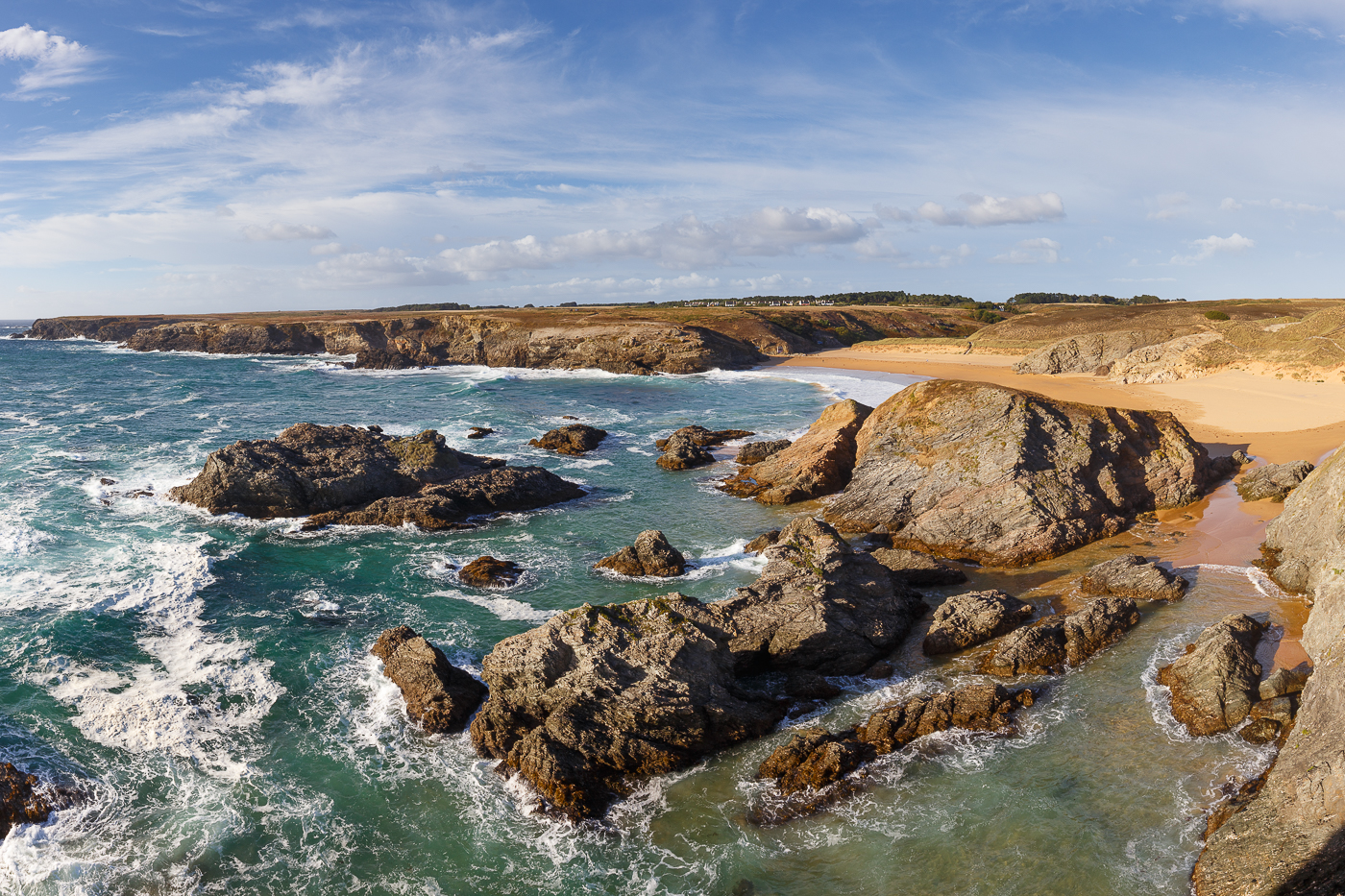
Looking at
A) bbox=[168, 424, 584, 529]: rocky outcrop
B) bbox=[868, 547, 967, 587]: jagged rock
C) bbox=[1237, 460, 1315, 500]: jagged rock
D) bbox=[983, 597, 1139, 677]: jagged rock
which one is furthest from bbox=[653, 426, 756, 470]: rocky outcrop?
bbox=[1237, 460, 1315, 500]: jagged rock

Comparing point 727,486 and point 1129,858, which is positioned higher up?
point 727,486

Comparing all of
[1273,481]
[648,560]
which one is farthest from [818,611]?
[1273,481]

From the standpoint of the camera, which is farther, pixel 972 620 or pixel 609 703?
pixel 972 620

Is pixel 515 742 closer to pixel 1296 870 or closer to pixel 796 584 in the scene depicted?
pixel 796 584

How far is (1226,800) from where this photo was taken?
10.7 meters

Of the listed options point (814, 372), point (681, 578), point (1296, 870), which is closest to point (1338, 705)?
point (1296, 870)

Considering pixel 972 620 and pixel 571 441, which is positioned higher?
pixel 571 441

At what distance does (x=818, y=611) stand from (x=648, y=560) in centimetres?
686

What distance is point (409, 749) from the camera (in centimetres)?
1372

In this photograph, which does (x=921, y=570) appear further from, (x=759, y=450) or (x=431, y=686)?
(x=759, y=450)

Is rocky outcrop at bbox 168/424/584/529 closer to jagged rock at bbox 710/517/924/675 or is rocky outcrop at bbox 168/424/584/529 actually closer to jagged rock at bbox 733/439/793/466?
jagged rock at bbox 733/439/793/466

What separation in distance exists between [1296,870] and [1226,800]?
82.6 inches

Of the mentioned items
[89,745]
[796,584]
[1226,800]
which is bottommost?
[89,745]

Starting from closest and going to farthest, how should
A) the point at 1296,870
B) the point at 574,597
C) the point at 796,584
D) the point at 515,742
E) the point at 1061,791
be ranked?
the point at 1296,870 < the point at 1061,791 < the point at 515,742 < the point at 796,584 < the point at 574,597
